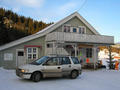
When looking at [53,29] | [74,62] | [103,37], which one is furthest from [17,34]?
[74,62]

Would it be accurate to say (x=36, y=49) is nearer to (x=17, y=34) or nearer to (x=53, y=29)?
(x=53, y=29)

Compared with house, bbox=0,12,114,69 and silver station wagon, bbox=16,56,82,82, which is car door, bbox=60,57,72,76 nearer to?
silver station wagon, bbox=16,56,82,82

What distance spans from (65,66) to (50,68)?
4.10 feet

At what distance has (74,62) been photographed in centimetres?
1112

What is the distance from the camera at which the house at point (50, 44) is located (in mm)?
16500

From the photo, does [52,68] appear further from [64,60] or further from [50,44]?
[50,44]

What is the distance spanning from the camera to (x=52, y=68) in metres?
9.85

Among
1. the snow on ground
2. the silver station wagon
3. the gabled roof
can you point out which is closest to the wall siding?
the gabled roof

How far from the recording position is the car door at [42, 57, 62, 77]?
9648 millimetres

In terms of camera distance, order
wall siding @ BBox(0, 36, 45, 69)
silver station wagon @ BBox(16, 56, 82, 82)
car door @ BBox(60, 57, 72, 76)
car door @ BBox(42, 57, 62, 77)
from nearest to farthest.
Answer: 1. silver station wagon @ BBox(16, 56, 82, 82)
2. car door @ BBox(42, 57, 62, 77)
3. car door @ BBox(60, 57, 72, 76)
4. wall siding @ BBox(0, 36, 45, 69)

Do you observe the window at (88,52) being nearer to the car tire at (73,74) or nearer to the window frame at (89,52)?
the window frame at (89,52)

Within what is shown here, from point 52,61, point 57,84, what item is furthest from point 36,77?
point 52,61

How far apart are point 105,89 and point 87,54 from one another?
43.8 feet

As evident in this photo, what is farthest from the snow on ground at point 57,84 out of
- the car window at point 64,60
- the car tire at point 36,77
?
the car window at point 64,60
